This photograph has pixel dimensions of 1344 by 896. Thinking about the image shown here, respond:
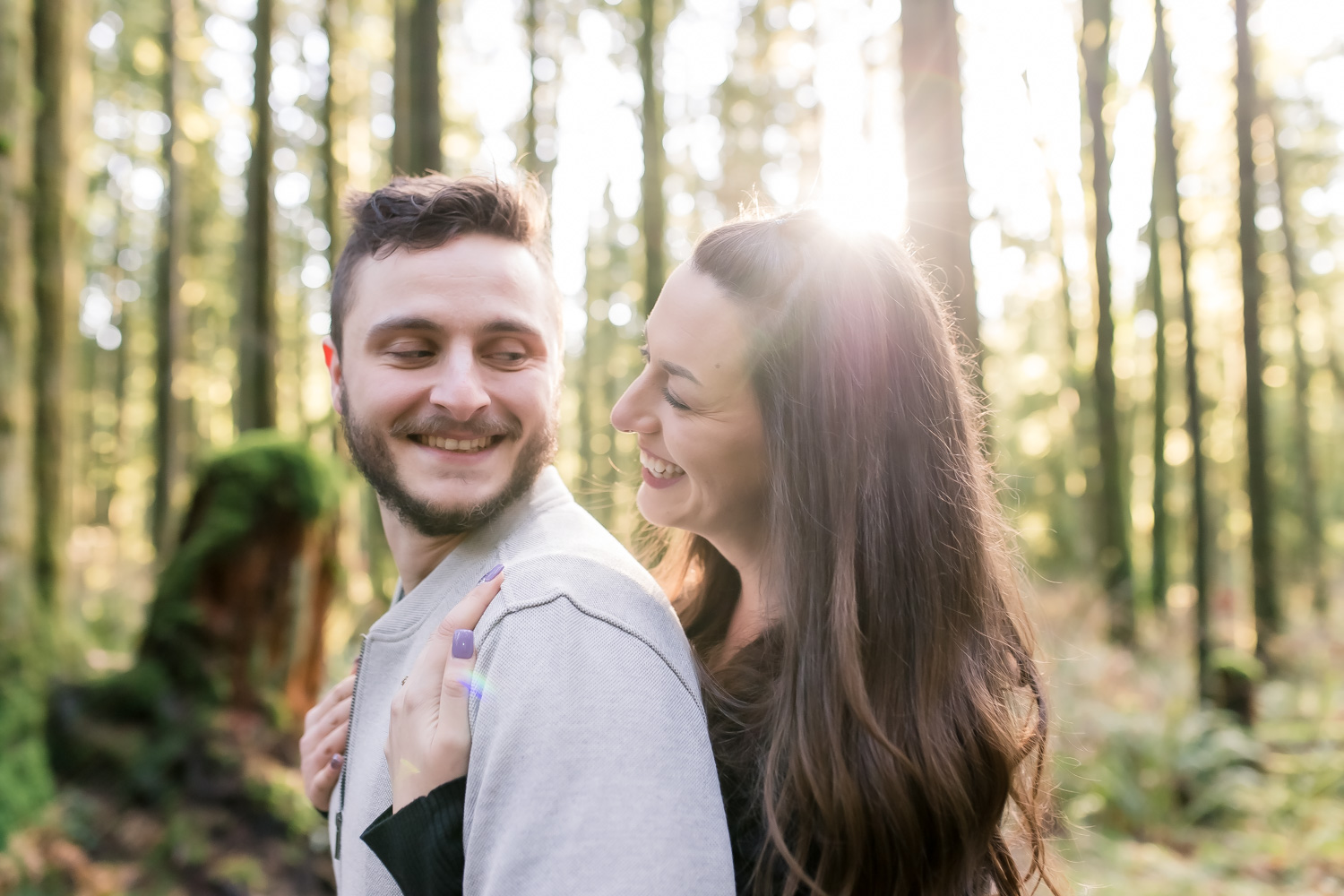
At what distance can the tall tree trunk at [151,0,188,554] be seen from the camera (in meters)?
11.1

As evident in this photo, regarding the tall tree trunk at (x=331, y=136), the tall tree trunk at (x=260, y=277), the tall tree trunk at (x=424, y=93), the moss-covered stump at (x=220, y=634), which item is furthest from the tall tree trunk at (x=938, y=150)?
the tall tree trunk at (x=331, y=136)

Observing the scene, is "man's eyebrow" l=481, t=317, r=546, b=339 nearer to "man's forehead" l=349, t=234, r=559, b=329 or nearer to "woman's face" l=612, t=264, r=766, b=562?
"man's forehead" l=349, t=234, r=559, b=329

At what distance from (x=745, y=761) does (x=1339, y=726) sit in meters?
11.7

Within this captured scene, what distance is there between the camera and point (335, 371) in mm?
2365

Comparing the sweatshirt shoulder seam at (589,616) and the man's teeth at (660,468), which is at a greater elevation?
the man's teeth at (660,468)

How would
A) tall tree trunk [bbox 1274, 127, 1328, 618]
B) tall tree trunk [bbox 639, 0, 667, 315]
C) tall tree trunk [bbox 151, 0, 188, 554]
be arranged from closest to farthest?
1. tall tree trunk [bbox 639, 0, 667, 315]
2. tall tree trunk [bbox 151, 0, 188, 554]
3. tall tree trunk [bbox 1274, 127, 1328, 618]

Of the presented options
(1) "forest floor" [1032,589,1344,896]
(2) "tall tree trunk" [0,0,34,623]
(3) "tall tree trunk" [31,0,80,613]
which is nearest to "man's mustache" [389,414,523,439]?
(1) "forest floor" [1032,589,1344,896]

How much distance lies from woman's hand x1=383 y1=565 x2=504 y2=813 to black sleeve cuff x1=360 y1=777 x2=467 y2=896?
0.08 feet

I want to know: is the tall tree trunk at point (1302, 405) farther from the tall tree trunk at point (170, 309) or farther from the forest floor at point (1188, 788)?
the tall tree trunk at point (170, 309)

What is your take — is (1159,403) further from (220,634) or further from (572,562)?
(572,562)

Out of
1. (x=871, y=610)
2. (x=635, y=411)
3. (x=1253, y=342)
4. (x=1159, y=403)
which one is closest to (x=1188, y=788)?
(x=1253, y=342)

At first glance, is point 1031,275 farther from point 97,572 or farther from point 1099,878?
point 97,572

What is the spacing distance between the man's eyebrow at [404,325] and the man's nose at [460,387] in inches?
2.7

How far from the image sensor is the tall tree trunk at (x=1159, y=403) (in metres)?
13.0
